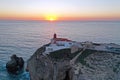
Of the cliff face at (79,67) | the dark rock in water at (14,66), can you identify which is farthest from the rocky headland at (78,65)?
the dark rock in water at (14,66)

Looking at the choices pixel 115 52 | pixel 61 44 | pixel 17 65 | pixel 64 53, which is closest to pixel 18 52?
pixel 17 65

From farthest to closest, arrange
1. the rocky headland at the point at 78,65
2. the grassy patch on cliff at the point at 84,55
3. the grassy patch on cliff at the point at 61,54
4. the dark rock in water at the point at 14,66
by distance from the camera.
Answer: the dark rock in water at the point at 14,66 → the grassy patch on cliff at the point at 61,54 → the grassy patch on cliff at the point at 84,55 → the rocky headland at the point at 78,65

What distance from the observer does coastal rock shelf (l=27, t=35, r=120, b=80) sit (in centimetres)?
3070

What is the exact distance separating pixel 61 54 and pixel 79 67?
705 centimetres

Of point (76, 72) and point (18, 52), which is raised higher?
point (76, 72)

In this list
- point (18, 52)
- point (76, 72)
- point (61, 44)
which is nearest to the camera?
point (76, 72)

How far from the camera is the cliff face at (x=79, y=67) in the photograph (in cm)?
3044

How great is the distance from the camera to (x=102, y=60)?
115 ft

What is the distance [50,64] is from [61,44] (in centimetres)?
1091

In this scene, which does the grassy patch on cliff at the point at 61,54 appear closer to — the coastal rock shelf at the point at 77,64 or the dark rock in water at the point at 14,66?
the coastal rock shelf at the point at 77,64

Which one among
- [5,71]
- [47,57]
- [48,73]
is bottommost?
[5,71]

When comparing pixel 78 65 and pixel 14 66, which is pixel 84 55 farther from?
pixel 14 66

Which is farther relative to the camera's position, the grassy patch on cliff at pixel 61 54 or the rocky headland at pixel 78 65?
the grassy patch on cliff at pixel 61 54

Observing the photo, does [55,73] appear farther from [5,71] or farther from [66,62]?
[5,71]
